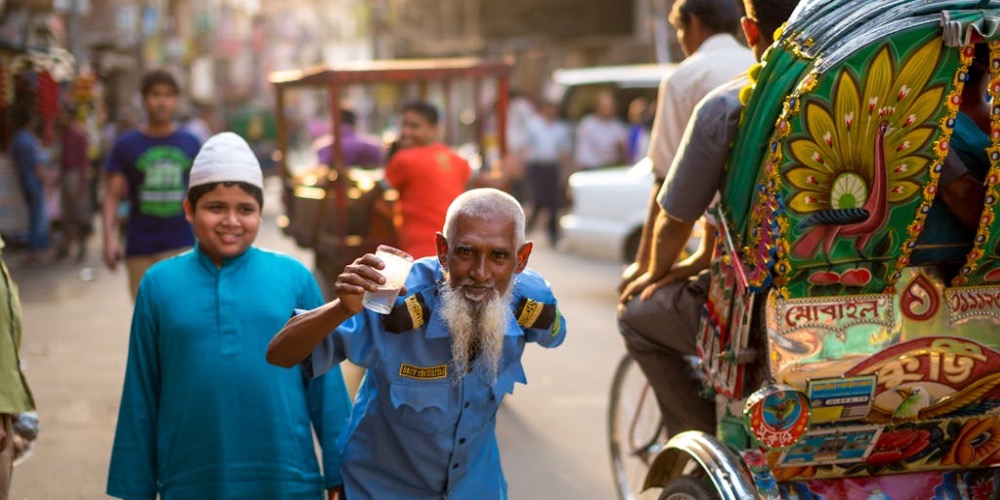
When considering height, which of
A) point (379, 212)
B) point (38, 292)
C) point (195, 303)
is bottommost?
point (38, 292)

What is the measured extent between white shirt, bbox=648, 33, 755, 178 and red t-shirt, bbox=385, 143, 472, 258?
2853 millimetres

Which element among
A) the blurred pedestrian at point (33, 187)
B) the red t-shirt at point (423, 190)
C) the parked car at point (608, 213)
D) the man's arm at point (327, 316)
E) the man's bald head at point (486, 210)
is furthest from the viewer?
the blurred pedestrian at point (33, 187)

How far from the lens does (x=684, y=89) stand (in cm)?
491

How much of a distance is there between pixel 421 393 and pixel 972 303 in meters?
1.49

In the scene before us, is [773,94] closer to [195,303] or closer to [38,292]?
[195,303]

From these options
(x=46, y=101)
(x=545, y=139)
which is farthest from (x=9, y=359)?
(x=46, y=101)

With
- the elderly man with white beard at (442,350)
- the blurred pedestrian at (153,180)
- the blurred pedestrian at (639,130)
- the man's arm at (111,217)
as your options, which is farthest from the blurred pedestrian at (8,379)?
the blurred pedestrian at (639,130)

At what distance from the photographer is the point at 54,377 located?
8.81 m

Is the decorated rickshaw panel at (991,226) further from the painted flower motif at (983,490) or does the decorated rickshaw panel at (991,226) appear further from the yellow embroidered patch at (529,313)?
the yellow embroidered patch at (529,313)

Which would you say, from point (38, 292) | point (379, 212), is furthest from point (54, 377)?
point (38, 292)

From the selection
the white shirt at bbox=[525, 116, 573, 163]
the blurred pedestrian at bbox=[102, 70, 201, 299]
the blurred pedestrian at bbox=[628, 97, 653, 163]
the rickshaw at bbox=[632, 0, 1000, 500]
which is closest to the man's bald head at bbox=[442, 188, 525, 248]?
the rickshaw at bbox=[632, 0, 1000, 500]

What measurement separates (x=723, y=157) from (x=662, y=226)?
0.50 m

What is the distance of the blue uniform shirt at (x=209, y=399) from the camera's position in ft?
12.3

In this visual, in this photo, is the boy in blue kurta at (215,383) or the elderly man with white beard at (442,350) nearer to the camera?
the elderly man with white beard at (442,350)
